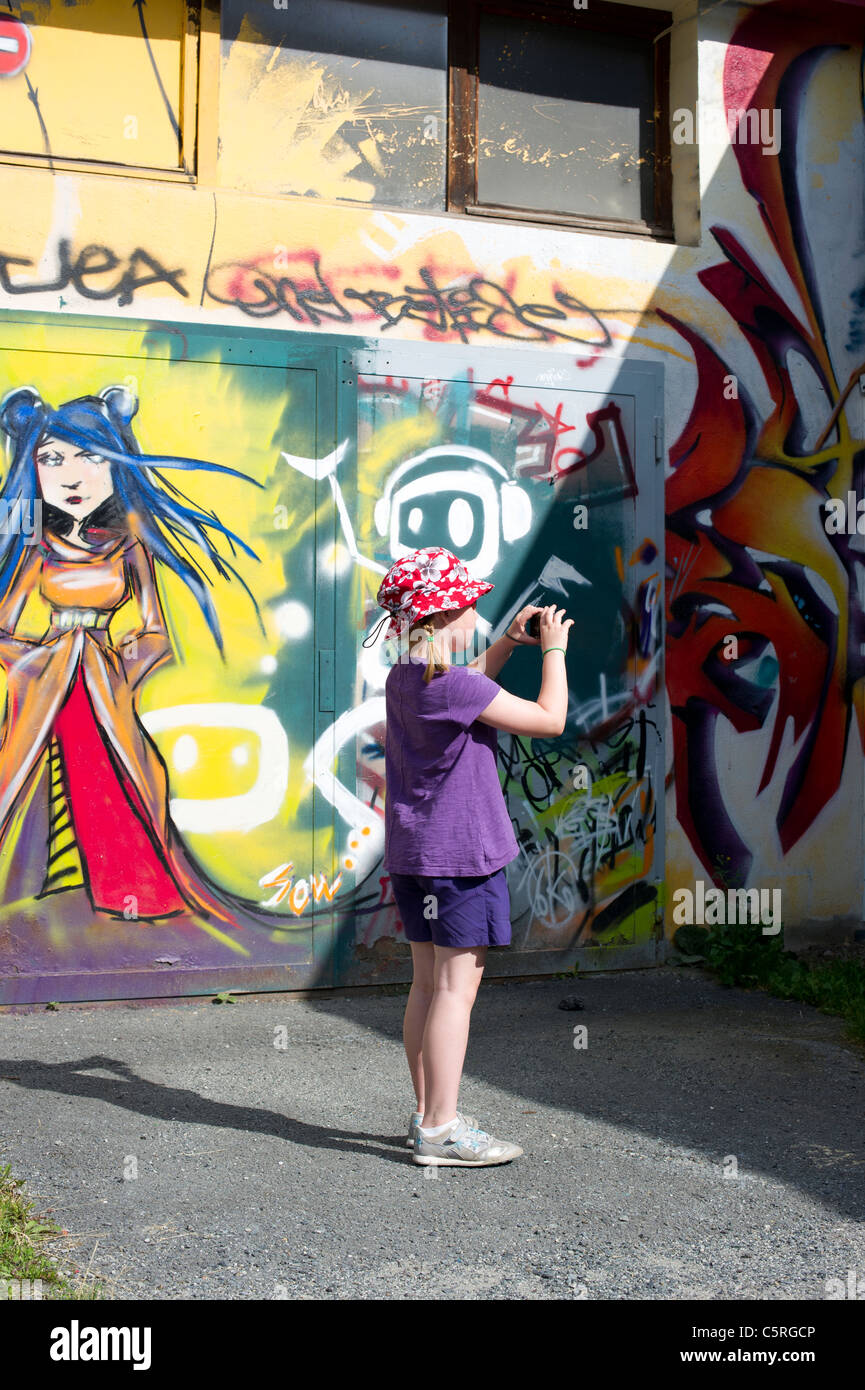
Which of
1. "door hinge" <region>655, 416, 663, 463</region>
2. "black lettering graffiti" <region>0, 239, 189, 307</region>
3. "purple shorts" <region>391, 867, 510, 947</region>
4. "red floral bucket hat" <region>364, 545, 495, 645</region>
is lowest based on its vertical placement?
"purple shorts" <region>391, 867, 510, 947</region>

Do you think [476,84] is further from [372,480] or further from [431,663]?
[431,663]

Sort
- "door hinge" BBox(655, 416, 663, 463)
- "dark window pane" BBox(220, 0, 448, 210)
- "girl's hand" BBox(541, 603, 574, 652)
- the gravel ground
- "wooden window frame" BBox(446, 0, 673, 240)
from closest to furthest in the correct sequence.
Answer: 1. the gravel ground
2. "girl's hand" BBox(541, 603, 574, 652)
3. "dark window pane" BBox(220, 0, 448, 210)
4. "wooden window frame" BBox(446, 0, 673, 240)
5. "door hinge" BBox(655, 416, 663, 463)

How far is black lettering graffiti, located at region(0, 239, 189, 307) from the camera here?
16.9ft

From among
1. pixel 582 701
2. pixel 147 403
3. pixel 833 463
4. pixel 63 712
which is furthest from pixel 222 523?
pixel 833 463

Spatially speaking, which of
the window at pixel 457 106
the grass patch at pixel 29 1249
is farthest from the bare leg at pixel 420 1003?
the window at pixel 457 106

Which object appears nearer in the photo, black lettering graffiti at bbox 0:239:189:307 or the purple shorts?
the purple shorts

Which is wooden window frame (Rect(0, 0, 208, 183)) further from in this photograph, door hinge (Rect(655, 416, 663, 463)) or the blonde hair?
the blonde hair

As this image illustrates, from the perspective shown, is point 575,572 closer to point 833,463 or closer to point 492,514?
point 492,514

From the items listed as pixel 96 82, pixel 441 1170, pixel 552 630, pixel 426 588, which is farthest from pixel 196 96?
pixel 441 1170

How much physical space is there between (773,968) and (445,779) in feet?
10.0

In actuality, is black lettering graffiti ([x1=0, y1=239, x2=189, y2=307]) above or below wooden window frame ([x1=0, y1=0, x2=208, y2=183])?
below

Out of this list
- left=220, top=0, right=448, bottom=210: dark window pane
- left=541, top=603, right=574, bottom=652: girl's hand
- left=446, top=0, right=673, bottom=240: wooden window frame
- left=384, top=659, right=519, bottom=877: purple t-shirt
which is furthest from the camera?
left=446, top=0, right=673, bottom=240: wooden window frame

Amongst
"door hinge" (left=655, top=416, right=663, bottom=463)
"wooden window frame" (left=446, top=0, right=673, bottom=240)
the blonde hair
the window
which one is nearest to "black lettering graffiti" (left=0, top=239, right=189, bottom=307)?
the window

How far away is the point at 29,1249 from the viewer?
9.62 ft
